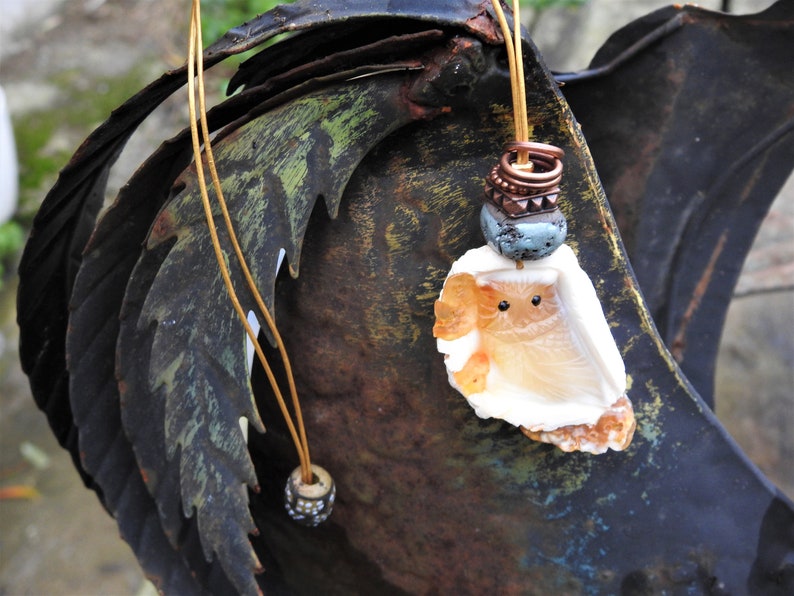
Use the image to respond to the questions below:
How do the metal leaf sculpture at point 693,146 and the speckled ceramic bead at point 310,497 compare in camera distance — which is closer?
the speckled ceramic bead at point 310,497

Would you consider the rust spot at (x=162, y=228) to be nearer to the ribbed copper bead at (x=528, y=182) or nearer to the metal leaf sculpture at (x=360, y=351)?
the metal leaf sculpture at (x=360, y=351)

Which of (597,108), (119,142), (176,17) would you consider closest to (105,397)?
(119,142)

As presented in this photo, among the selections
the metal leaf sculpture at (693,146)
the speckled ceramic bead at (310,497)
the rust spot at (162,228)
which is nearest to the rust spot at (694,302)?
the metal leaf sculpture at (693,146)

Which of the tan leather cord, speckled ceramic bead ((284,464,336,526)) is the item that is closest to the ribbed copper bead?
the tan leather cord

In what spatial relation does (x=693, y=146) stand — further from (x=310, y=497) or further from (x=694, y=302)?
(x=310, y=497)

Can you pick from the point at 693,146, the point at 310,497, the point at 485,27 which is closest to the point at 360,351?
the point at 310,497

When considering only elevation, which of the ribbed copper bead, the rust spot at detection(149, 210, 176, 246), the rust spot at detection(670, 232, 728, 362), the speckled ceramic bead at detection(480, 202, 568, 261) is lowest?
the rust spot at detection(670, 232, 728, 362)

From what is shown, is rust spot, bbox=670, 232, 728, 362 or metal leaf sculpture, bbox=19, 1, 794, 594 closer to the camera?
metal leaf sculpture, bbox=19, 1, 794, 594

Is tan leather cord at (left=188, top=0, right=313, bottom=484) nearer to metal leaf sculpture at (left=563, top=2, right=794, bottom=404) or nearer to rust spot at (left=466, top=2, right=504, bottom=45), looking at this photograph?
rust spot at (left=466, top=2, right=504, bottom=45)
